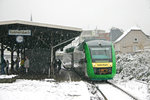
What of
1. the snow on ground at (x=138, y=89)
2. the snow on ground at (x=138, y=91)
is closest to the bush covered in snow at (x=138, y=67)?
the snow on ground at (x=138, y=89)

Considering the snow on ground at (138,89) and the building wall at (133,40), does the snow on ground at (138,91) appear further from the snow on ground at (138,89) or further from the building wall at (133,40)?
the building wall at (133,40)

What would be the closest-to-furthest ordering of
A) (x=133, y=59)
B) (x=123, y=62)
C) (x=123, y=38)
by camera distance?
(x=133, y=59) → (x=123, y=62) → (x=123, y=38)

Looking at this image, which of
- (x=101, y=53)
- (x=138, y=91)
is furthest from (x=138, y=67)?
(x=138, y=91)

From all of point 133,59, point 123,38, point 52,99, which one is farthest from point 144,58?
point 123,38

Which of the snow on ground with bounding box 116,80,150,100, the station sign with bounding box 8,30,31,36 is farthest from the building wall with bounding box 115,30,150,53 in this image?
the snow on ground with bounding box 116,80,150,100

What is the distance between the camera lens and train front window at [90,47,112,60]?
43.3ft

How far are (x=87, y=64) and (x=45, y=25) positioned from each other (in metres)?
4.09

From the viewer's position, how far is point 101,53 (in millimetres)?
13445

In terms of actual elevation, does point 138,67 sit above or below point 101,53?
below

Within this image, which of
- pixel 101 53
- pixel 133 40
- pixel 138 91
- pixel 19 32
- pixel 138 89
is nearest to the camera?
pixel 138 91

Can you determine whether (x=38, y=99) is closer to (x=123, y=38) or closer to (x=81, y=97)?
(x=81, y=97)

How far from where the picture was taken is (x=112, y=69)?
1302 centimetres

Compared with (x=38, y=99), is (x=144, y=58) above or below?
above

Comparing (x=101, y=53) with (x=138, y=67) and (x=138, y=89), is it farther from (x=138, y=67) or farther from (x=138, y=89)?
(x=138, y=89)
